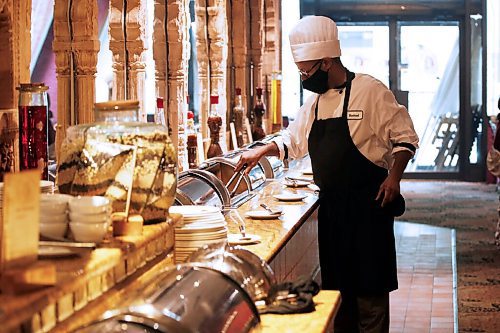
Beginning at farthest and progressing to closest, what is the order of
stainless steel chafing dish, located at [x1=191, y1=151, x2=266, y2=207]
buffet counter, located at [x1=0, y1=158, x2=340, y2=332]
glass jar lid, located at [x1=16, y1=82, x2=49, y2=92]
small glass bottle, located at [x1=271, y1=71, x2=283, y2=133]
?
small glass bottle, located at [x1=271, y1=71, x2=283, y2=133], stainless steel chafing dish, located at [x1=191, y1=151, x2=266, y2=207], glass jar lid, located at [x1=16, y1=82, x2=49, y2=92], buffet counter, located at [x1=0, y1=158, x2=340, y2=332]

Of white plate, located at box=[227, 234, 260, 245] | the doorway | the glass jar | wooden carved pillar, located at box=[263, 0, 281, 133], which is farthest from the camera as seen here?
the doorway

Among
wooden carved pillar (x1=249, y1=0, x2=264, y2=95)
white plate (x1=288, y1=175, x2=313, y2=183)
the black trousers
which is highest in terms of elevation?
wooden carved pillar (x1=249, y1=0, x2=264, y2=95)

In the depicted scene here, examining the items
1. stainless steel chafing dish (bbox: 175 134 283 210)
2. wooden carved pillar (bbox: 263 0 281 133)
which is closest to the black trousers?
stainless steel chafing dish (bbox: 175 134 283 210)

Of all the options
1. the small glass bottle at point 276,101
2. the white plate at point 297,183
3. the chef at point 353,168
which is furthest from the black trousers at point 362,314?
the small glass bottle at point 276,101

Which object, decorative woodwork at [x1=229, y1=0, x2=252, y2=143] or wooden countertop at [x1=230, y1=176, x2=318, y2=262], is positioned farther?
decorative woodwork at [x1=229, y1=0, x2=252, y2=143]

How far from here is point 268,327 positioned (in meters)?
2.79

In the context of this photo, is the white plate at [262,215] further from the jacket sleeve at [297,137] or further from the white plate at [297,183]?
the white plate at [297,183]

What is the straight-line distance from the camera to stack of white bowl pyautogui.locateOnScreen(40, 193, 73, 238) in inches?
93.4

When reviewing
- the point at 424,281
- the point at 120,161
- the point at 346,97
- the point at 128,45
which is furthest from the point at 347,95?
the point at 424,281

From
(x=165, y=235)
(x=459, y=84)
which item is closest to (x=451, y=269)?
(x=165, y=235)

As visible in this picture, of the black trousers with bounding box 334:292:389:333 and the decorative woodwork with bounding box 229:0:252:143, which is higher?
the decorative woodwork with bounding box 229:0:252:143

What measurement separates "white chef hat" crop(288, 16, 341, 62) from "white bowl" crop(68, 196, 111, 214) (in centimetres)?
250

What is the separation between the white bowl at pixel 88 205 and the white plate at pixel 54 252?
0.13 metres

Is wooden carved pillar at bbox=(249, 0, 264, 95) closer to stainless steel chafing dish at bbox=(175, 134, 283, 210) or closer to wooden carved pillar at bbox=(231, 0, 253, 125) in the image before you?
wooden carved pillar at bbox=(231, 0, 253, 125)
